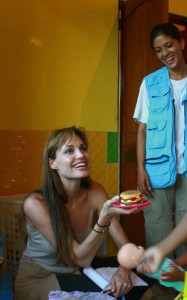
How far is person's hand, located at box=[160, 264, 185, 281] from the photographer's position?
906 millimetres

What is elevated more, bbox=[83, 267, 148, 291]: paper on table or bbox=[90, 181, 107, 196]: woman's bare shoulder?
bbox=[90, 181, 107, 196]: woman's bare shoulder

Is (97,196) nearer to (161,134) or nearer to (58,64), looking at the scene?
(161,134)

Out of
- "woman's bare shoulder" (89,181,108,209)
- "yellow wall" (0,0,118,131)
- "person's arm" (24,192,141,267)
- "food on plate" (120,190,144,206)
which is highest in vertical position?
"yellow wall" (0,0,118,131)

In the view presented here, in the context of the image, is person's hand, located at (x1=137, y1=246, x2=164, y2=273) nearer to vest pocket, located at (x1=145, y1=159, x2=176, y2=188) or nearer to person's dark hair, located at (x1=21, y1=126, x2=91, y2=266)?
person's dark hair, located at (x1=21, y1=126, x2=91, y2=266)

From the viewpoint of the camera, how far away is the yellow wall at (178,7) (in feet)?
9.87

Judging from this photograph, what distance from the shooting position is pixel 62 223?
145cm

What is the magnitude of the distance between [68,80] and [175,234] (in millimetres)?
1802

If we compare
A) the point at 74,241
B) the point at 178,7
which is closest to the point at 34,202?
the point at 74,241

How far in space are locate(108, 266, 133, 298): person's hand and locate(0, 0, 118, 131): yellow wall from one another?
1.18 m

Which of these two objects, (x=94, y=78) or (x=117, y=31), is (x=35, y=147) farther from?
(x=117, y=31)

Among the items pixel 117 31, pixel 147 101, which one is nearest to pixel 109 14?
pixel 117 31

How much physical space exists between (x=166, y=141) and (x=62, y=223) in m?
0.62

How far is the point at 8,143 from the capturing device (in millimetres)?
2189

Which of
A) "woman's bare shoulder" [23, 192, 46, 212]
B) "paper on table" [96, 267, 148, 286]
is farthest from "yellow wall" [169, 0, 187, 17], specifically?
"paper on table" [96, 267, 148, 286]
